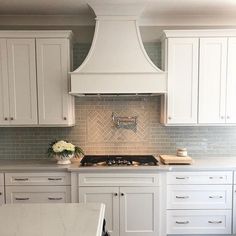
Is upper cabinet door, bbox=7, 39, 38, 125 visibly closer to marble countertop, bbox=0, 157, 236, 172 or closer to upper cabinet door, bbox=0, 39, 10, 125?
upper cabinet door, bbox=0, 39, 10, 125

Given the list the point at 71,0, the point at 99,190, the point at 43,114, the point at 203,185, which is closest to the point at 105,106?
the point at 43,114

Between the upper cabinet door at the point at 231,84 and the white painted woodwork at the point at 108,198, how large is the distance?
154 cm

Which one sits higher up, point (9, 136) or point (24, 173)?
point (9, 136)

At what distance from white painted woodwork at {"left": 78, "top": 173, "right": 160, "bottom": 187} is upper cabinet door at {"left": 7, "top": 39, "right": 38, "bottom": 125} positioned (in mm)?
884

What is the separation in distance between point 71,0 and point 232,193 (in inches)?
106

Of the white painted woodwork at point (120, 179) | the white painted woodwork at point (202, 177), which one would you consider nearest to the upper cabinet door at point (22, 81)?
the white painted woodwork at point (120, 179)

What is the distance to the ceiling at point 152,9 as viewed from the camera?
8.96 ft

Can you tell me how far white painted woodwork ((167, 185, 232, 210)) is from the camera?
280 centimetres

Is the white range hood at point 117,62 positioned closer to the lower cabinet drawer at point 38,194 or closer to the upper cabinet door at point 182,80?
the upper cabinet door at point 182,80

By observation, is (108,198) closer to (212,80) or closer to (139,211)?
(139,211)

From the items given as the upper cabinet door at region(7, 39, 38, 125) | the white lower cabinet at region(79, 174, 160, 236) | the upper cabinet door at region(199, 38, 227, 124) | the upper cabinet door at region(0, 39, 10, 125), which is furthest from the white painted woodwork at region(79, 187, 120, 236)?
the upper cabinet door at region(199, 38, 227, 124)

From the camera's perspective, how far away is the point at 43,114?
294 centimetres

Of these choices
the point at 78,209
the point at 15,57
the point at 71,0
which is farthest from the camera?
the point at 15,57

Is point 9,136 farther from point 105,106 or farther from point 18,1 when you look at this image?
point 18,1
